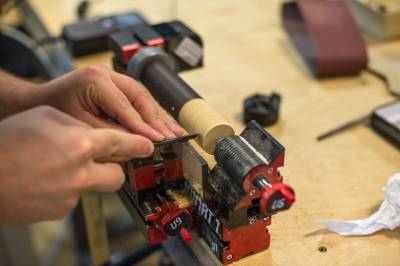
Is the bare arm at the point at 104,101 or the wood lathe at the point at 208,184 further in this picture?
the bare arm at the point at 104,101

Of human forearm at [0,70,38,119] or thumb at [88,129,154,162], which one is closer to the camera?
thumb at [88,129,154,162]

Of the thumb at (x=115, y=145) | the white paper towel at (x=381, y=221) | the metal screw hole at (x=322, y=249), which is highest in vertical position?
the thumb at (x=115, y=145)

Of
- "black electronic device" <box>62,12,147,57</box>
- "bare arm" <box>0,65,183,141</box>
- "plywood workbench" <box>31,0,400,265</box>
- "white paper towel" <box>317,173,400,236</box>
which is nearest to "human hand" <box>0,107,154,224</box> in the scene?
"bare arm" <box>0,65,183,141</box>

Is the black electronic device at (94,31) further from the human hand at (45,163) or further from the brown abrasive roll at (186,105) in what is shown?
the human hand at (45,163)

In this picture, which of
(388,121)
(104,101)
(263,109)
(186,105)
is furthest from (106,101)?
(388,121)

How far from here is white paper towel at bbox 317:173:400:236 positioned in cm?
73

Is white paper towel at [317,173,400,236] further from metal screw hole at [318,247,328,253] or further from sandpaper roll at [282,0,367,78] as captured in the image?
sandpaper roll at [282,0,367,78]

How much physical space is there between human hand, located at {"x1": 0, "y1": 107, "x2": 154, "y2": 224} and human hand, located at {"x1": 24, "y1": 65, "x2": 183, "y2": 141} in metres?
0.14

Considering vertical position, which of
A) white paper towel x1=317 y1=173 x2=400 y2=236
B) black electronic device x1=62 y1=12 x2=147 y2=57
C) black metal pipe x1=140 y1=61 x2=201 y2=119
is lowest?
white paper towel x1=317 y1=173 x2=400 y2=236

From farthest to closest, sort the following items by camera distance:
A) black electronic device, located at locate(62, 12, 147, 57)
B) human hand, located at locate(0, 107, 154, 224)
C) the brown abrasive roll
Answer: black electronic device, located at locate(62, 12, 147, 57) → the brown abrasive roll → human hand, located at locate(0, 107, 154, 224)

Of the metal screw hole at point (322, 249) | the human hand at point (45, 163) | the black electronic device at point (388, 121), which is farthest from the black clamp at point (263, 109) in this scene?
the human hand at point (45, 163)

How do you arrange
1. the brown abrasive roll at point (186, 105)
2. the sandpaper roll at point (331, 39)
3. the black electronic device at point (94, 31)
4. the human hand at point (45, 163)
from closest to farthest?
the human hand at point (45, 163) < the brown abrasive roll at point (186, 105) < the sandpaper roll at point (331, 39) < the black electronic device at point (94, 31)

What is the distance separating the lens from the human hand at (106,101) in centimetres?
72

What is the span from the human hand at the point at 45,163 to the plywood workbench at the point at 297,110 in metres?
0.26
